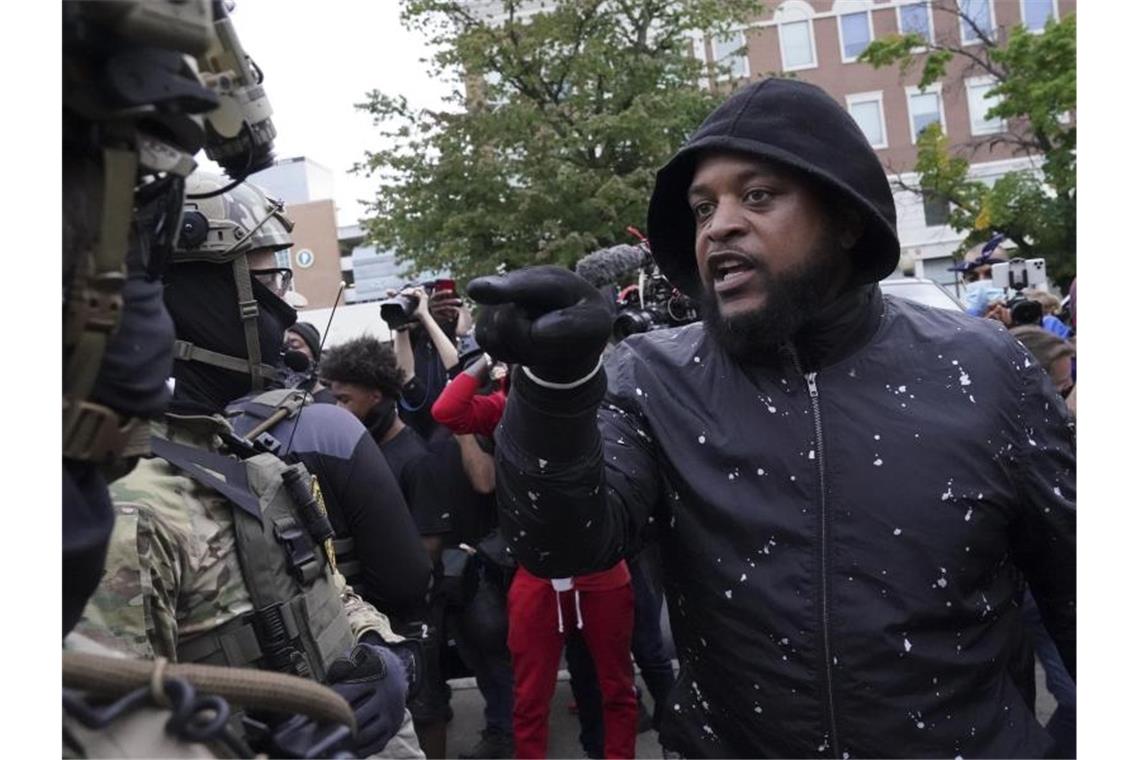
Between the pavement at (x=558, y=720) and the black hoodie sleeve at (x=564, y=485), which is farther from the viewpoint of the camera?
the pavement at (x=558, y=720)

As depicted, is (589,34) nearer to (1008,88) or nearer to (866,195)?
(1008,88)

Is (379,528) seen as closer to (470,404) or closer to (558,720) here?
(470,404)

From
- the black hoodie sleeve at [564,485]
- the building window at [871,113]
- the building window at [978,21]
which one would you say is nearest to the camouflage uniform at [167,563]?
the black hoodie sleeve at [564,485]

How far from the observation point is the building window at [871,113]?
36.5 m

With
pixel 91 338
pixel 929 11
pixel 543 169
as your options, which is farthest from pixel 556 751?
pixel 929 11

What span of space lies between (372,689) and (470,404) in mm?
2404

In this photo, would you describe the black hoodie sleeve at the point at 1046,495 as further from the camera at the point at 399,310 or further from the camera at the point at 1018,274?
the camera at the point at 1018,274

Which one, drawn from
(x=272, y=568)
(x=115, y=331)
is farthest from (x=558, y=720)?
(x=115, y=331)

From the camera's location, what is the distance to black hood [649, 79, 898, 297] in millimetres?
2221

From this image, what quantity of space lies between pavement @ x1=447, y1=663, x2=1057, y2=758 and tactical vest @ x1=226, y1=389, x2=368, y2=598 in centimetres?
260

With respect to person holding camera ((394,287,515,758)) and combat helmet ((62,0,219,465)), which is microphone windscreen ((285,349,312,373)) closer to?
person holding camera ((394,287,515,758))

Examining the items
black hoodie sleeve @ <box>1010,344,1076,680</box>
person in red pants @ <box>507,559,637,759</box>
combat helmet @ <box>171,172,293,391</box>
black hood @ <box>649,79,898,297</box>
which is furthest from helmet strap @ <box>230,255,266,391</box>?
person in red pants @ <box>507,559,637,759</box>

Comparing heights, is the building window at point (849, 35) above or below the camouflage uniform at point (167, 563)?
above

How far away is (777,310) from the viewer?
2188 millimetres
